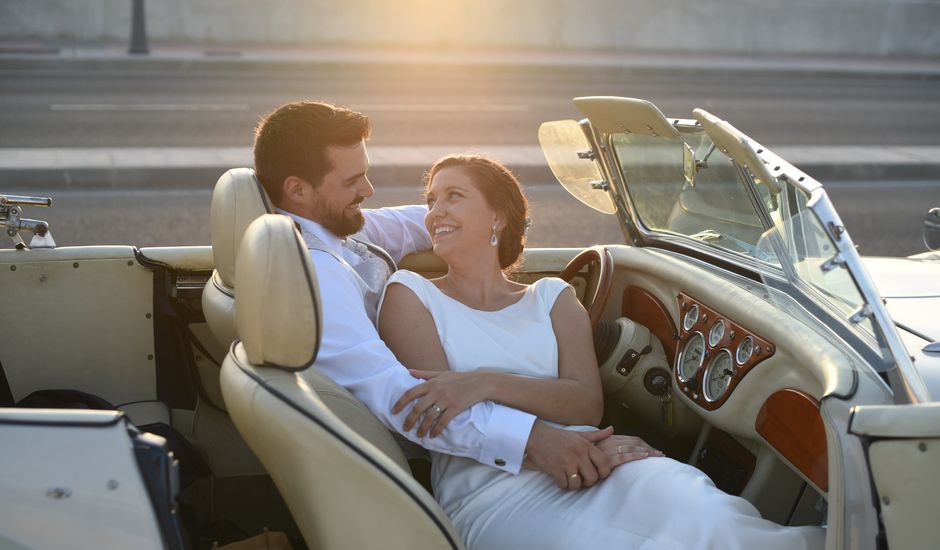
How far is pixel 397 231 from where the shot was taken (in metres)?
3.67

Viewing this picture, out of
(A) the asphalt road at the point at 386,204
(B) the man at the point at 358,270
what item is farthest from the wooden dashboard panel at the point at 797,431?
(A) the asphalt road at the point at 386,204

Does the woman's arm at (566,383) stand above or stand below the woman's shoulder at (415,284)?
below

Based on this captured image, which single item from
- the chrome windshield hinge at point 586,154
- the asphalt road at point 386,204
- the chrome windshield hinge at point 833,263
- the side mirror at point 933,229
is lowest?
the asphalt road at point 386,204

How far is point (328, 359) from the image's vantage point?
8.71 ft

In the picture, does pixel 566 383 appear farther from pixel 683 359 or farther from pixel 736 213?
pixel 736 213

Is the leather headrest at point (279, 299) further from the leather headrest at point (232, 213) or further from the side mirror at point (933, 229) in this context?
the side mirror at point (933, 229)

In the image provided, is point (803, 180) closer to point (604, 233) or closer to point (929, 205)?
point (604, 233)

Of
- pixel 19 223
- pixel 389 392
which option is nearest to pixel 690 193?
pixel 389 392

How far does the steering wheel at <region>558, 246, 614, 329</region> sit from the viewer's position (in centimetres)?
332

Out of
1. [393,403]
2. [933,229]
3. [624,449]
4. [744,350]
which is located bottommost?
[624,449]

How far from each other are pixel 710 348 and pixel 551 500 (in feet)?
2.46

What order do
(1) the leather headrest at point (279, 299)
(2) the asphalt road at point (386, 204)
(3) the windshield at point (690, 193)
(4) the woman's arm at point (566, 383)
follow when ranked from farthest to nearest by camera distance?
(2) the asphalt road at point (386, 204)
(3) the windshield at point (690, 193)
(4) the woman's arm at point (566, 383)
(1) the leather headrest at point (279, 299)

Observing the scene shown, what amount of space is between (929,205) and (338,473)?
8799 mm

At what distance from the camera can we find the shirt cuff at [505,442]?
2635 mm
